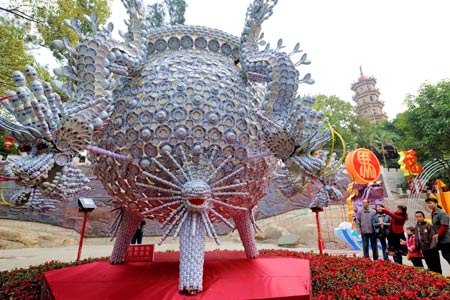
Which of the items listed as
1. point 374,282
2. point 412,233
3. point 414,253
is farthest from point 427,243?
point 374,282

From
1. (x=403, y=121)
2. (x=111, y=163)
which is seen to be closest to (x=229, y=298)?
(x=111, y=163)

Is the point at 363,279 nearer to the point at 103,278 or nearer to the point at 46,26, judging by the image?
the point at 103,278

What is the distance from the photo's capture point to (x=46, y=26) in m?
7.10

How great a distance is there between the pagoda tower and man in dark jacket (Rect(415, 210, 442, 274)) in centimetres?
3094

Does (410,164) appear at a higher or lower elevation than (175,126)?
higher

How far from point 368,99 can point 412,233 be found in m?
33.1

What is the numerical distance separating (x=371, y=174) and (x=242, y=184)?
24.0 ft

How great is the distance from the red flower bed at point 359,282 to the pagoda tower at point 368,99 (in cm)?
3164

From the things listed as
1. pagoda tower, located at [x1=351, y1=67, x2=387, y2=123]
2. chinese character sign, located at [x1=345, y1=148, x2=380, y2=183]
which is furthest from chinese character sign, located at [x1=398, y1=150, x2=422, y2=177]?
pagoda tower, located at [x1=351, y1=67, x2=387, y2=123]

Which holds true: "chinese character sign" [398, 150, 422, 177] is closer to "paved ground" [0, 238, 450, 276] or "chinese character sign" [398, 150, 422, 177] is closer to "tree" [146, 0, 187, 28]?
"paved ground" [0, 238, 450, 276]

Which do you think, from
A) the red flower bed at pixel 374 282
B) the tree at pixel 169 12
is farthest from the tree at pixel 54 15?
the red flower bed at pixel 374 282

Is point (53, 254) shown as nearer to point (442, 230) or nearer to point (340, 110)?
point (442, 230)

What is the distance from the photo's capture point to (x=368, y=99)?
111 ft

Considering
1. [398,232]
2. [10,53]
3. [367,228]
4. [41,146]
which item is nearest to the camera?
[41,146]
